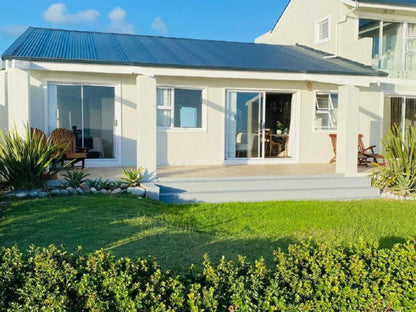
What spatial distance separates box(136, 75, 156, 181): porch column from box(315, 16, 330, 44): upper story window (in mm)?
8991

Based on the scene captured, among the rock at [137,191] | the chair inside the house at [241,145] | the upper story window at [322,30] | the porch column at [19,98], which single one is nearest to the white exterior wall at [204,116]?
the chair inside the house at [241,145]

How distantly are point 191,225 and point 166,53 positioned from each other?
653 cm

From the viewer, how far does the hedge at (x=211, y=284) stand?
306 centimetres

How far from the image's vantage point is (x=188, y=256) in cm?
555

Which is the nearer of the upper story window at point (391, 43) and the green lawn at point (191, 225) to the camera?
the green lawn at point (191, 225)

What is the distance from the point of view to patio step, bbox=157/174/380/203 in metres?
9.48

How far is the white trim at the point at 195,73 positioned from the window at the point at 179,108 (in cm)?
200

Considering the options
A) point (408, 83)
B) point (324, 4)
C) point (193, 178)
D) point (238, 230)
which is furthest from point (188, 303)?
point (324, 4)

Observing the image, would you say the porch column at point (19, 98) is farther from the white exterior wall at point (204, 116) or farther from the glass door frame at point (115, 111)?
the glass door frame at point (115, 111)

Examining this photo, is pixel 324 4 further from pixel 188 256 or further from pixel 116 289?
pixel 116 289

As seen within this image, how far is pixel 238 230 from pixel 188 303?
4155 mm

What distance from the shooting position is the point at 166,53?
39.5 feet

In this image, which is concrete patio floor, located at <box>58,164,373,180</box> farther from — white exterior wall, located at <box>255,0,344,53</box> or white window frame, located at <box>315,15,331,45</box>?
white window frame, located at <box>315,15,331,45</box>

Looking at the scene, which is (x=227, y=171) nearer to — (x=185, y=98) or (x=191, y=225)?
(x=185, y=98)
